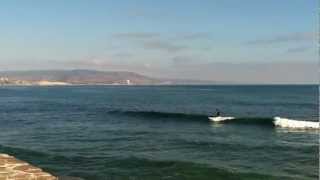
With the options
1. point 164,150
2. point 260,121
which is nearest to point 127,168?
point 164,150

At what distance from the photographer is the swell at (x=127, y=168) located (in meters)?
25.8

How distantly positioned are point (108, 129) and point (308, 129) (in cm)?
2074

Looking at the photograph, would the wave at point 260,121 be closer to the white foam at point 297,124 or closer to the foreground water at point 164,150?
the white foam at point 297,124

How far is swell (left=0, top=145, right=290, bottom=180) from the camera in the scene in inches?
1014

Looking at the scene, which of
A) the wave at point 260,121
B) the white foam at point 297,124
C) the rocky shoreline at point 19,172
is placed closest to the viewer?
the rocky shoreline at point 19,172

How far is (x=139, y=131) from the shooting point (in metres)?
49.7

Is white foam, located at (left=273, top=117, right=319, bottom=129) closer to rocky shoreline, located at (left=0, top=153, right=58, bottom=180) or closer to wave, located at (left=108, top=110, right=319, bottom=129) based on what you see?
wave, located at (left=108, top=110, right=319, bottom=129)

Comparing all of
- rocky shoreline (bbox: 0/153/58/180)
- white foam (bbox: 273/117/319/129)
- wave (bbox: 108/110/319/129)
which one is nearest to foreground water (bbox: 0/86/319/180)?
white foam (bbox: 273/117/319/129)

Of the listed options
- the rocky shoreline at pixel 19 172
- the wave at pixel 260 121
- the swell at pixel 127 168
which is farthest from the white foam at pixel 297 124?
the rocky shoreline at pixel 19 172

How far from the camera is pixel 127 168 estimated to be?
28.0 meters

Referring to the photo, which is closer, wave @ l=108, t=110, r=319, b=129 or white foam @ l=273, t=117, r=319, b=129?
white foam @ l=273, t=117, r=319, b=129

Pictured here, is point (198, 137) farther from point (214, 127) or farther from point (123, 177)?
point (123, 177)

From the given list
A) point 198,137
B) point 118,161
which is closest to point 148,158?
point 118,161

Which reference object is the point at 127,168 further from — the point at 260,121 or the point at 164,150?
the point at 260,121
